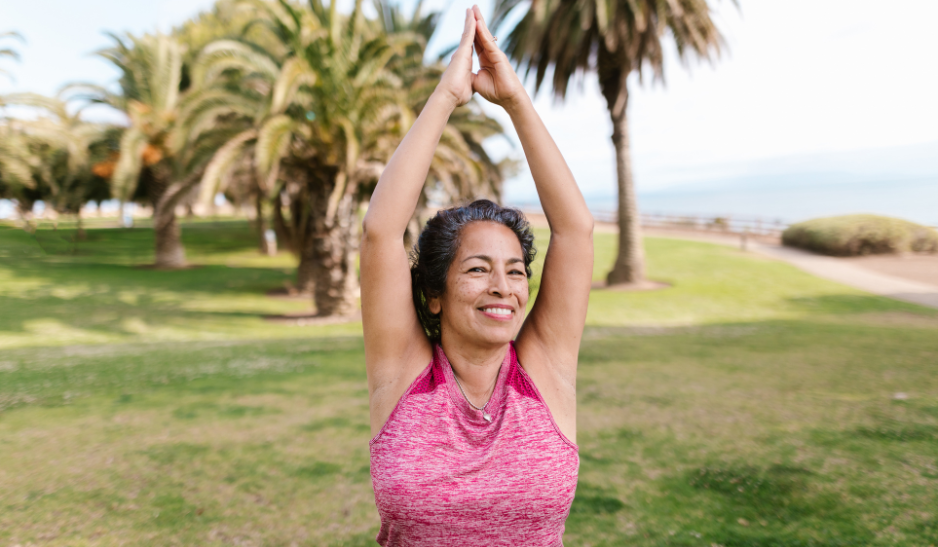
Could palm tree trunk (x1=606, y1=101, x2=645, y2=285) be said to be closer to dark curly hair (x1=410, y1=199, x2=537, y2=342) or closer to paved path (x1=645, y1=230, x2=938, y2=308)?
paved path (x1=645, y1=230, x2=938, y2=308)

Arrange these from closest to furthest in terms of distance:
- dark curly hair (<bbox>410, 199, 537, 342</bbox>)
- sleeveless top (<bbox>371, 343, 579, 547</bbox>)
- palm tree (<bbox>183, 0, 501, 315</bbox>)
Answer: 1. sleeveless top (<bbox>371, 343, 579, 547</bbox>)
2. dark curly hair (<bbox>410, 199, 537, 342</bbox>)
3. palm tree (<bbox>183, 0, 501, 315</bbox>)

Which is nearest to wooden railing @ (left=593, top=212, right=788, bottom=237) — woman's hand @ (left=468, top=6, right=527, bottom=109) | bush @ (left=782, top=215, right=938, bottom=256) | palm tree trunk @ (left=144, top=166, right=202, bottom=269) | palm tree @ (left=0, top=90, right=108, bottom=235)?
bush @ (left=782, top=215, right=938, bottom=256)

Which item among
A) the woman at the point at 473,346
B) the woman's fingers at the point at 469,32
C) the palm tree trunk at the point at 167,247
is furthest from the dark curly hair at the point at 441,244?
the palm tree trunk at the point at 167,247

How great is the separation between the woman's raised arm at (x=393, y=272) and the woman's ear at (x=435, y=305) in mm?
109

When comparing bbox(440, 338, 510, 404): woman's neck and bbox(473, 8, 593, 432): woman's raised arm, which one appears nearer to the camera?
bbox(440, 338, 510, 404): woman's neck

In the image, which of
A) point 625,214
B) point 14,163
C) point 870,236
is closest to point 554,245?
point 14,163

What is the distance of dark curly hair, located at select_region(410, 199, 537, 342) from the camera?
1869 millimetres

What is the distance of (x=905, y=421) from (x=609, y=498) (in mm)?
3079

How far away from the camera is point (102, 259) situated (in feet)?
71.8

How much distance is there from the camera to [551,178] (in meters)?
1.95

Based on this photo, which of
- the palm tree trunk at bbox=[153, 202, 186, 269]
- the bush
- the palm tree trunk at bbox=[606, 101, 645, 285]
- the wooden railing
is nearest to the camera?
the palm tree trunk at bbox=[606, 101, 645, 285]

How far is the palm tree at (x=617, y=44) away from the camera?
15.9 meters

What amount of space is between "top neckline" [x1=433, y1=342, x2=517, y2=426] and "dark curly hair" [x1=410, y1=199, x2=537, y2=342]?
0.14 metres

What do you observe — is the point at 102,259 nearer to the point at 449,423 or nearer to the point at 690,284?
the point at 690,284
